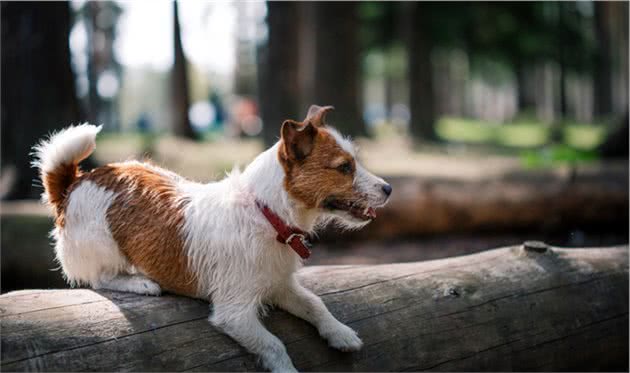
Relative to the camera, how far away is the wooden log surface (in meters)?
3.25

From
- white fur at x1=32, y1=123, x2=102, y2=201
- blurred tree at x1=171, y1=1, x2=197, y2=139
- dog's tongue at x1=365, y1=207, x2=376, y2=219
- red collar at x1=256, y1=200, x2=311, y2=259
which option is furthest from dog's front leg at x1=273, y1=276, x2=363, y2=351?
blurred tree at x1=171, y1=1, x2=197, y2=139

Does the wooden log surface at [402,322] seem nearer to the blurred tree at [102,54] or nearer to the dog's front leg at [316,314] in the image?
the dog's front leg at [316,314]

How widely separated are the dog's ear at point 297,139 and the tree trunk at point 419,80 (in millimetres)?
14700

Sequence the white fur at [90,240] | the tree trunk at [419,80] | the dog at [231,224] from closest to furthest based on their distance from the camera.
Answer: the dog at [231,224] < the white fur at [90,240] < the tree trunk at [419,80]

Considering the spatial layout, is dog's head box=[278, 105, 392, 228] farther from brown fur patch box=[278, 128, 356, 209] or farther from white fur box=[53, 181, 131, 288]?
white fur box=[53, 181, 131, 288]

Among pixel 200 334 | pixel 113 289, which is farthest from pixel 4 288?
pixel 200 334

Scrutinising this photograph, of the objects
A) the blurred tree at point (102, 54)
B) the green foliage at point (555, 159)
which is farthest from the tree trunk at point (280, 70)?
the blurred tree at point (102, 54)

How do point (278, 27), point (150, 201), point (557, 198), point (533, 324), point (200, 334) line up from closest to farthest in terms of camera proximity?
point (200, 334) < point (150, 201) < point (533, 324) < point (557, 198) < point (278, 27)

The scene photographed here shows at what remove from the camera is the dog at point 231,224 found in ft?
11.5

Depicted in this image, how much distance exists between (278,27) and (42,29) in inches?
194

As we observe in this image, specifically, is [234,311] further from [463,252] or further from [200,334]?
[463,252]

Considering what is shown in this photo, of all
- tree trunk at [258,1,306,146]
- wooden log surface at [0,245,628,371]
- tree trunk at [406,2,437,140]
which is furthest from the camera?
tree trunk at [406,2,437,140]

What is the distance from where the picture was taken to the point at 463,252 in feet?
27.2

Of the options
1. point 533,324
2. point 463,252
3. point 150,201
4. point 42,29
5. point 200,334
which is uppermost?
point 42,29
